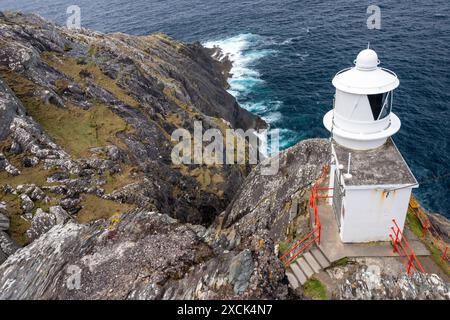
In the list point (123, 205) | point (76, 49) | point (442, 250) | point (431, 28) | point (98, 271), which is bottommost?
point (431, 28)

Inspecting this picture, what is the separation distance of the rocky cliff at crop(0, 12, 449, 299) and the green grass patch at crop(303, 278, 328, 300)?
3.00 feet

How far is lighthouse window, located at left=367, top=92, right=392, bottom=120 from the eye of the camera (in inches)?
760

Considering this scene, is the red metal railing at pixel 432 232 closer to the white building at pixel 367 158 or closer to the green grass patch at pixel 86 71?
the white building at pixel 367 158

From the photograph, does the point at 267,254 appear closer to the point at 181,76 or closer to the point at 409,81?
the point at 181,76

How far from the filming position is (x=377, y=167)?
19453 millimetres

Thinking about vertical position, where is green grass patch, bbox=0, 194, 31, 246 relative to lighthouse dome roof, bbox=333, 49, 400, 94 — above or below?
below

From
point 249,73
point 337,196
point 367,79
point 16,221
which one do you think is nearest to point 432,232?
point 337,196

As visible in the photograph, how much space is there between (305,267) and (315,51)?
3053 inches

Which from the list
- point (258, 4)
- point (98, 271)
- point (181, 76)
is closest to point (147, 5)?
point (258, 4)

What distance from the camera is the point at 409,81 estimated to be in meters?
68.4

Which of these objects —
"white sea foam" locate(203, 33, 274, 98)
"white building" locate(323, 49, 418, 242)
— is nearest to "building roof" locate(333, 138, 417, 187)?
"white building" locate(323, 49, 418, 242)

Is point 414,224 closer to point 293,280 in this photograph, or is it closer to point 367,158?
point 367,158

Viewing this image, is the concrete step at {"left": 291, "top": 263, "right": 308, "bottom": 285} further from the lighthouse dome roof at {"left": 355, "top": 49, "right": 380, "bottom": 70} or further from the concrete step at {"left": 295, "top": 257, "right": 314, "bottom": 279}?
the lighthouse dome roof at {"left": 355, "top": 49, "right": 380, "bottom": 70}

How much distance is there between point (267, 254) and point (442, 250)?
1219 cm
